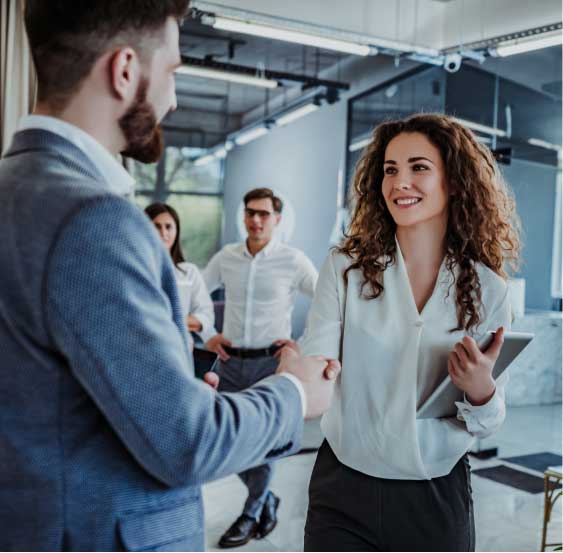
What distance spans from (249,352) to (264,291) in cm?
40

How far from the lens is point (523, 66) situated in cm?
764

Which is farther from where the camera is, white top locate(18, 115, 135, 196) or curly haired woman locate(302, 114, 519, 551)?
curly haired woman locate(302, 114, 519, 551)

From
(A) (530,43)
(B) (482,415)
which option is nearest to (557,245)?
(A) (530,43)

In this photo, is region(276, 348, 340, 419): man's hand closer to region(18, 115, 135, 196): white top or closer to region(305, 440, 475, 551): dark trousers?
region(18, 115, 135, 196): white top

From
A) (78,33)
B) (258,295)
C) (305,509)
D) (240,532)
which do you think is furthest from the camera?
(258,295)

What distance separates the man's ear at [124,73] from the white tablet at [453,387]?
102 cm

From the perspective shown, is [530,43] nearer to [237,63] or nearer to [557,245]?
[557,245]

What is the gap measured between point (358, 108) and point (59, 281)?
9.06 meters

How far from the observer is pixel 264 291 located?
4.44 meters

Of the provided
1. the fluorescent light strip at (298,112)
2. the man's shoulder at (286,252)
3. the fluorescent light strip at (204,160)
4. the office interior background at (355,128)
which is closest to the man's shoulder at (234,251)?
the man's shoulder at (286,252)

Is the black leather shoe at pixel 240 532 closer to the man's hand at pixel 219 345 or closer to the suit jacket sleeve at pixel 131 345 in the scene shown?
the man's hand at pixel 219 345

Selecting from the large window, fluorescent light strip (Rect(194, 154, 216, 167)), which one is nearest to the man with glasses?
the large window

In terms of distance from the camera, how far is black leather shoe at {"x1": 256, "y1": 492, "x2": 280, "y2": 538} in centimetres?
383

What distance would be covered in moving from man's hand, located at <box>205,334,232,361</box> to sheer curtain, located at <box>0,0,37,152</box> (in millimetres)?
1787
